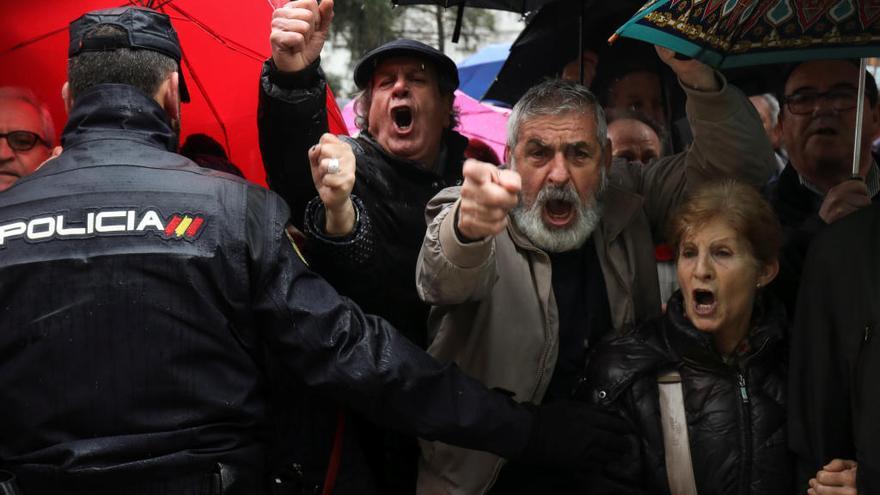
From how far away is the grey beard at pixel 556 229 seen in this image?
3900 mm

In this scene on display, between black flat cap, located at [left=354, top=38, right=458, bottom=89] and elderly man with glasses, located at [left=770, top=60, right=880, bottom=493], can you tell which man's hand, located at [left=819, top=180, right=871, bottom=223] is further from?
black flat cap, located at [left=354, top=38, right=458, bottom=89]

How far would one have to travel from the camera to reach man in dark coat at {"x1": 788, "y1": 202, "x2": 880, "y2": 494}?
3.21 m

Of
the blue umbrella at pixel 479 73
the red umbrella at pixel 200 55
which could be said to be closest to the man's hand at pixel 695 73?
the red umbrella at pixel 200 55

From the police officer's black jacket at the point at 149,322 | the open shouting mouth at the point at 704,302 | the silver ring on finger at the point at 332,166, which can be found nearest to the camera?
the police officer's black jacket at the point at 149,322

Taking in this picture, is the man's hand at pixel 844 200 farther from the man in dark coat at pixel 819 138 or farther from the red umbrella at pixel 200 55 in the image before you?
the red umbrella at pixel 200 55

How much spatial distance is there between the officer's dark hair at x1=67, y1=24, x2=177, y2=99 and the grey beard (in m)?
1.37

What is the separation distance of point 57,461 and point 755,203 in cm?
238

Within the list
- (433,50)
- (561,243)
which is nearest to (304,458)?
(561,243)

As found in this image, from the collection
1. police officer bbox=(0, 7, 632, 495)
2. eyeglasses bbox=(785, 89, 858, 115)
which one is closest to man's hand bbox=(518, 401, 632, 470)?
police officer bbox=(0, 7, 632, 495)

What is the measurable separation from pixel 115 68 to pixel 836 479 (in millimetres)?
2395

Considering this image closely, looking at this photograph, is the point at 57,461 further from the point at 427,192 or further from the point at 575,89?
the point at 575,89

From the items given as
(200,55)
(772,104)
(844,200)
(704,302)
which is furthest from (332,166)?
(772,104)

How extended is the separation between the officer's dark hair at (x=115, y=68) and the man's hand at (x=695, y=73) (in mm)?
1759

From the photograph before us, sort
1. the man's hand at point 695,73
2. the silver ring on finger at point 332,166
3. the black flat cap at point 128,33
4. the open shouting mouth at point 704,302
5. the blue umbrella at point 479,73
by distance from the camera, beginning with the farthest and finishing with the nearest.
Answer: the blue umbrella at point 479,73 < the man's hand at point 695,73 < the open shouting mouth at point 704,302 < the silver ring on finger at point 332,166 < the black flat cap at point 128,33
